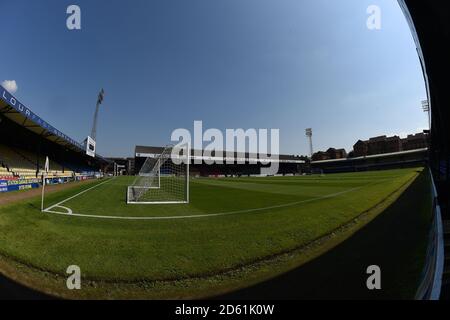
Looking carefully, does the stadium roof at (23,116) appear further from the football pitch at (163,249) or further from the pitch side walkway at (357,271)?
the pitch side walkway at (357,271)

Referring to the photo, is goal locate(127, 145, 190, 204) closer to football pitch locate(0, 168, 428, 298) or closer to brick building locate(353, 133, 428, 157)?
football pitch locate(0, 168, 428, 298)

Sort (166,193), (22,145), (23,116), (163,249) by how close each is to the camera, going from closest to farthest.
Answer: (163,249), (166,193), (23,116), (22,145)

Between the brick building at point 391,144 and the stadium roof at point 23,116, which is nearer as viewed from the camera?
the stadium roof at point 23,116

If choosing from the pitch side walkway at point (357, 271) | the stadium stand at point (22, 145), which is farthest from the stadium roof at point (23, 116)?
the pitch side walkway at point (357, 271)

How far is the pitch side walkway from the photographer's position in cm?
286

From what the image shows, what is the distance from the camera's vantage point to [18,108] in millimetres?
15477

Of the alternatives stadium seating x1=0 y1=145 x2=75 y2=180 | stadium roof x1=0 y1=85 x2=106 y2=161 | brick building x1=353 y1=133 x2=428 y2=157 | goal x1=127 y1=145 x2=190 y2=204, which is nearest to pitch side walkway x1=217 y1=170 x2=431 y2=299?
goal x1=127 y1=145 x2=190 y2=204

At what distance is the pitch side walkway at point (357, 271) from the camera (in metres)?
2.86

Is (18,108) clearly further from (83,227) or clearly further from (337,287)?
(337,287)

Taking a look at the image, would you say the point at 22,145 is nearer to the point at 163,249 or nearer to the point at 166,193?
the point at 166,193

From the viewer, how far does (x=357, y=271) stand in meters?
3.39

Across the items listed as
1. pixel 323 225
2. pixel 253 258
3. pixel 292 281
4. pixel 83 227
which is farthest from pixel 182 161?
pixel 292 281

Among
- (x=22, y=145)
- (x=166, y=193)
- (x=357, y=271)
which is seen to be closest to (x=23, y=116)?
(x=22, y=145)
